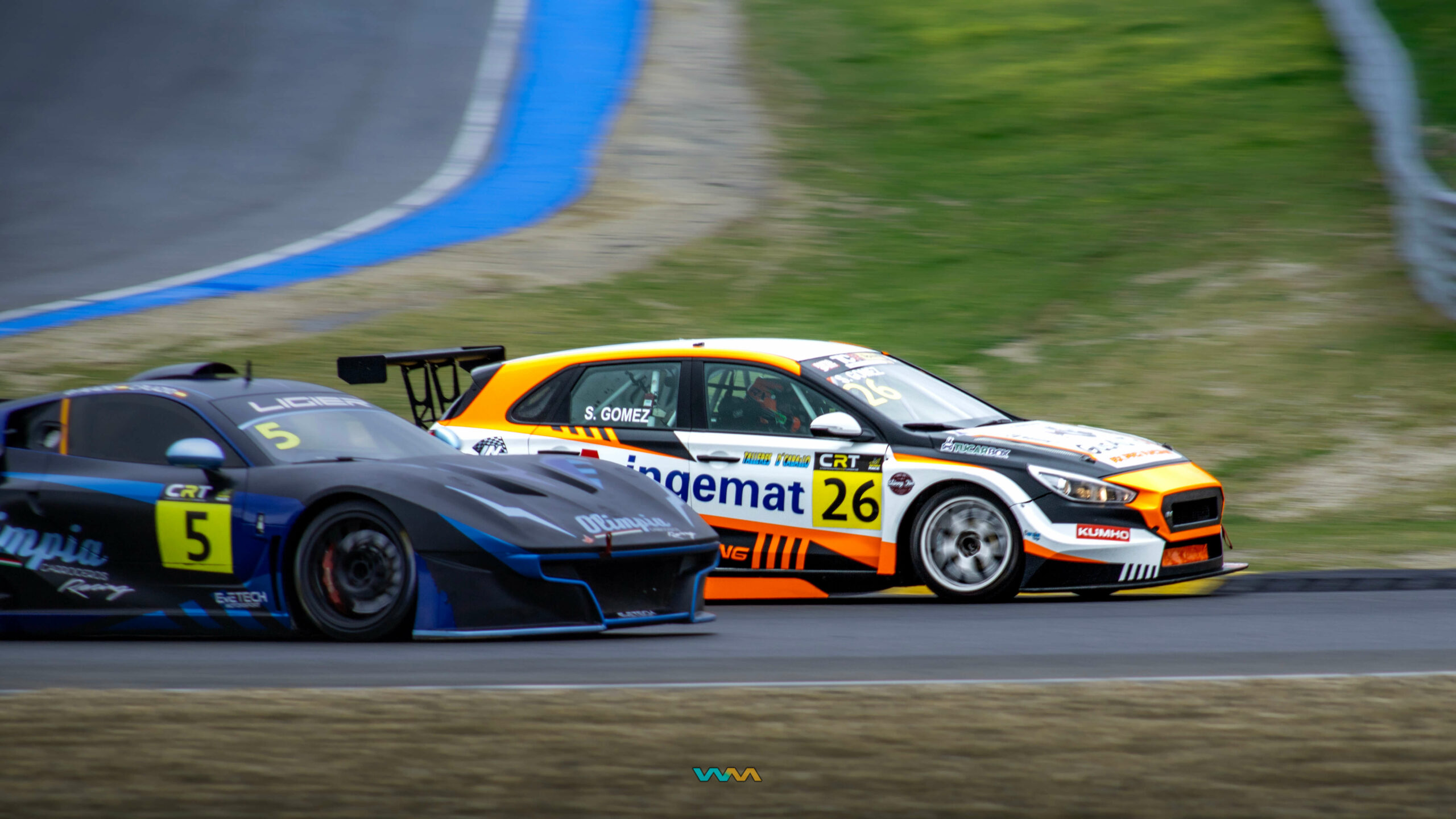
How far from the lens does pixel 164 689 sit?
642 centimetres

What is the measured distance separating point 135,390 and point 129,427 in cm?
20

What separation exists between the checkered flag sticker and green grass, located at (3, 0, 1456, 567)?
15.1 ft

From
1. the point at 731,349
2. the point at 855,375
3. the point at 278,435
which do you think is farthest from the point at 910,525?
the point at 278,435

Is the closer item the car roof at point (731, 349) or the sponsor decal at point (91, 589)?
the sponsor decal at point (91, 589)

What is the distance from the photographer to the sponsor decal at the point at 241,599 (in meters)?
7.62

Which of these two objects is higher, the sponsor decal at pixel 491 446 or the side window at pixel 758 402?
the side window at pixel 758 402

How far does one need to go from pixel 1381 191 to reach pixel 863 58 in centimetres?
967

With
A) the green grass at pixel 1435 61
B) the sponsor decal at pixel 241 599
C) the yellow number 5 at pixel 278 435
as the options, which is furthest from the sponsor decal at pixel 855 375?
the green grass at pixel 1435 61

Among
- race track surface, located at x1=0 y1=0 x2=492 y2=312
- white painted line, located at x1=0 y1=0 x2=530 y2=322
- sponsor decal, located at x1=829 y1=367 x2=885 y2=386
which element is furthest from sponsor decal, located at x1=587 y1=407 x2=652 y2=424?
race track surface, located at x1=0 y1=0 x2=492 y2=312

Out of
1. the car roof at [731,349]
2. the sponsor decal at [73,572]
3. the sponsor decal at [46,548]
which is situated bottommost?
the sponsor decal at [73,572]

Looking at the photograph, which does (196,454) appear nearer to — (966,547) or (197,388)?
(197,388)

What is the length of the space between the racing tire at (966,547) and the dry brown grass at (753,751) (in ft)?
8.60

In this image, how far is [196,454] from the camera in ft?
24.7

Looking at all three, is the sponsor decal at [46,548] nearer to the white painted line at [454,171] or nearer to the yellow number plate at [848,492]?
the yellow number plate at [848,492]
